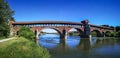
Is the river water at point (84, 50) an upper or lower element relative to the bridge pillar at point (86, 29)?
lower

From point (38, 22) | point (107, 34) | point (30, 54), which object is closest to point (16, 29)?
point (38, 22)

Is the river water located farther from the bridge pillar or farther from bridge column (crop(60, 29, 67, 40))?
the bridge pillar

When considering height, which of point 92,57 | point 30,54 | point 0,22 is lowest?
point 92,57

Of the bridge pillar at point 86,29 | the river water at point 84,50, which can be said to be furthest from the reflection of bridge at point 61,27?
the river water at point 84,50

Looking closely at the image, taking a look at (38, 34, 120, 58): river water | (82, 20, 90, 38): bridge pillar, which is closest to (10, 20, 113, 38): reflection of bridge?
(82, 20, 90, 38): bridge pillar

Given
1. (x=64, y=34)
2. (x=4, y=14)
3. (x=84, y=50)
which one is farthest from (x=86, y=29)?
(x=4, y=14)

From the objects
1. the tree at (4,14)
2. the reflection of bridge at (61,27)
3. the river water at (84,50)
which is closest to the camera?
the river water at (84,50)

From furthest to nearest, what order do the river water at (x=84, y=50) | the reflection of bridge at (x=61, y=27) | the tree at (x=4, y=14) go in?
→ 1. the reflection of bridge at (x=61, y=27)
2. the tree at (x=4, y=14)
3. the river water at (x=84, y=50)

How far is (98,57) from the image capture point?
27312 mm

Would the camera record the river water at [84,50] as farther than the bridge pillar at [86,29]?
No

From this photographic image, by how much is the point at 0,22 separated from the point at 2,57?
24.7 m

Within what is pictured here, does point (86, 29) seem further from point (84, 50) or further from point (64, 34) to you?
point (84, 50)

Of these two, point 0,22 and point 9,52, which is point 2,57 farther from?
point 0,22

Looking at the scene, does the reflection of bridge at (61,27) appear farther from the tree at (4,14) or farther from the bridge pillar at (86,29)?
the tree at (4,14)
